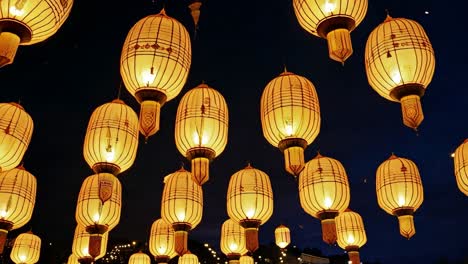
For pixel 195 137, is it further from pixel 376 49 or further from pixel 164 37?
pixel 376 49

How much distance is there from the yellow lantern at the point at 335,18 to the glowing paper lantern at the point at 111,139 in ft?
7.94

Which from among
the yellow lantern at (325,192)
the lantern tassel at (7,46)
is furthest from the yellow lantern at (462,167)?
the lantern tassel at (7,46)

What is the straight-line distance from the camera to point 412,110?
434 centimetres

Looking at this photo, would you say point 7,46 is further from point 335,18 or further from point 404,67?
point 404,67

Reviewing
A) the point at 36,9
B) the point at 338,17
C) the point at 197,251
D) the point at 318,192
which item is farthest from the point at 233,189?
the point at 197,251

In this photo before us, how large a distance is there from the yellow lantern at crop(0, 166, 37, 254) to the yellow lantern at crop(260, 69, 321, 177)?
351 cm

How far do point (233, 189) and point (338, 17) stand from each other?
3.11 metres

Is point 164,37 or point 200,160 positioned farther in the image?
point 200,160

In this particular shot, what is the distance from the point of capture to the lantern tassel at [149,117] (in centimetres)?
447

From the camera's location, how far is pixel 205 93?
5324 millimetres

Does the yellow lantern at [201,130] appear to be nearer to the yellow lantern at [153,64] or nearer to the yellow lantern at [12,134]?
the yellow lantern at [153,64]

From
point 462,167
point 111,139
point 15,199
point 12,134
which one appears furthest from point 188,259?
point 462,167

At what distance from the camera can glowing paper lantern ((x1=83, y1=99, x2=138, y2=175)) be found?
16.6 ft

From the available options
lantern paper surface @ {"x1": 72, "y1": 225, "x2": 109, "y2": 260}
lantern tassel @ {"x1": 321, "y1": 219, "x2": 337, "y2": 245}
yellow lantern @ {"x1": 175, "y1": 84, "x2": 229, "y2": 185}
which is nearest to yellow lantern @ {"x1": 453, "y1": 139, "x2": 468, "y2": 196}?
lantern tassel @ {"x1": 321, "y1": 219, "x2": 337, "y2": 245}
